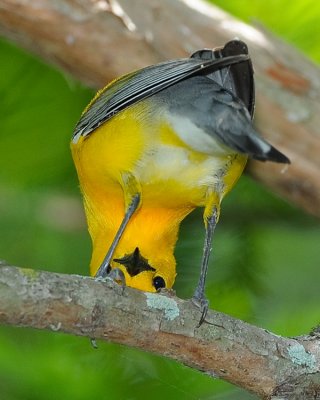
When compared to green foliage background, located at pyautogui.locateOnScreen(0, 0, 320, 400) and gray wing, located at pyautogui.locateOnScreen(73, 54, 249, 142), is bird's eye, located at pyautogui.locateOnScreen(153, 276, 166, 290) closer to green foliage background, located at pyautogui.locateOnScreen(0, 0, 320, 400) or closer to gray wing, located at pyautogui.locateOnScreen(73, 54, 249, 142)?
green foliage background, located at pyautogui.locateOnScreen(0, 0, 320, 400)

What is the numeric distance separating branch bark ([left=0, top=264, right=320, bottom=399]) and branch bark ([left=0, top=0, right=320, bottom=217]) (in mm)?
1671

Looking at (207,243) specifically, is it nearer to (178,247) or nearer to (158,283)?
(158,283)

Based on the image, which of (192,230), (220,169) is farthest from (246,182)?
(220,169)

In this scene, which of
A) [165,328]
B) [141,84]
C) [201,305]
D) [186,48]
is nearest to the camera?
[165,328]

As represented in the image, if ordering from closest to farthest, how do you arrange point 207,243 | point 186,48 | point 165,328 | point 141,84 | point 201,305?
point 165,328 < point 201,305 < point 141,84 < point 207,243 < point 186,48

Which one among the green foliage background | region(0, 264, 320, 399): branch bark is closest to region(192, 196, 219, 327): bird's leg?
region(0, 264, 320, 399): branch bark

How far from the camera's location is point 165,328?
12.5ft

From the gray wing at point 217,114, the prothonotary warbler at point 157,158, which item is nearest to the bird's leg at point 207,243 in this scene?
the prothonotary warbler at point 157,158

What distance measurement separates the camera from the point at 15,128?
5.64 m

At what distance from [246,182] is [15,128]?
55.5 inches

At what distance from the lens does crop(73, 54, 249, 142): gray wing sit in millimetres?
4219

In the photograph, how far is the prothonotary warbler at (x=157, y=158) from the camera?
437 centimetres

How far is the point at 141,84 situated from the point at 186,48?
4.17 ft

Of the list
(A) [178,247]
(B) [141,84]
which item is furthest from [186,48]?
(B) [141,84]
